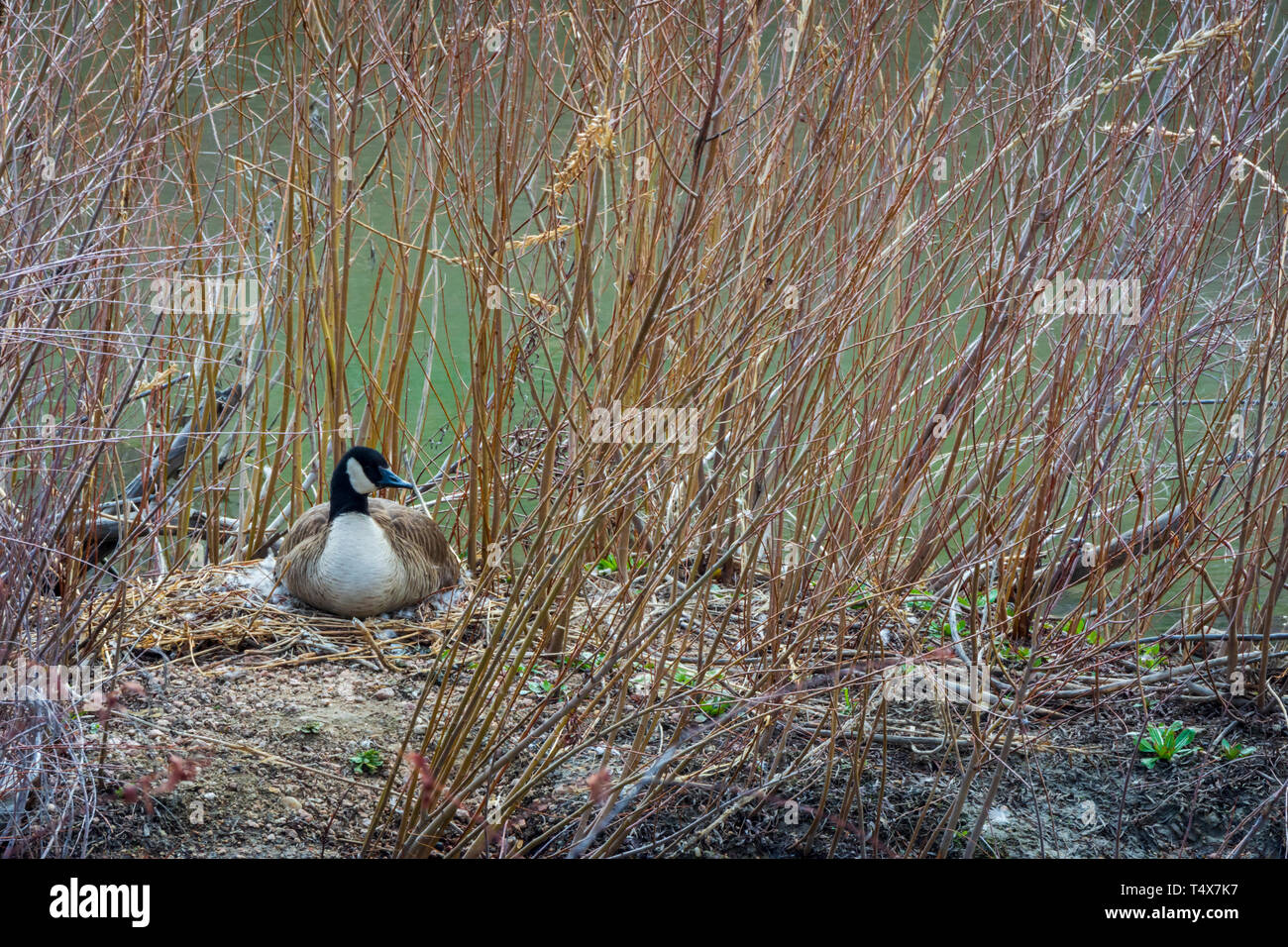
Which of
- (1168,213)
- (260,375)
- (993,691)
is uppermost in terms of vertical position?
(1168,213)

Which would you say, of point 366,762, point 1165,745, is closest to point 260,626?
point 366,762

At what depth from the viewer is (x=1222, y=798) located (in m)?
2.69

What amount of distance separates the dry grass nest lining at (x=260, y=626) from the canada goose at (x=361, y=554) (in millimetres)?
63

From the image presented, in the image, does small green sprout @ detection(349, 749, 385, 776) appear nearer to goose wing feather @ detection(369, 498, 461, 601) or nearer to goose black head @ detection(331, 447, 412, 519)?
goose wing feather @ detection(369, 498, 461, 601)

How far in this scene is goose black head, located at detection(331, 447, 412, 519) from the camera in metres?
3.36

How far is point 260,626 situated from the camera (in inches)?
129

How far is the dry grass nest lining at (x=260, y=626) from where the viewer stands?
307 centimetres

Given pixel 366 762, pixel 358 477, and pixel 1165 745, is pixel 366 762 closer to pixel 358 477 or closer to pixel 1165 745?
pixel 358 477

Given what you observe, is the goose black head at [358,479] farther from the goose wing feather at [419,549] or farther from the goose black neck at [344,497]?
the goose wing feather at [419,549]

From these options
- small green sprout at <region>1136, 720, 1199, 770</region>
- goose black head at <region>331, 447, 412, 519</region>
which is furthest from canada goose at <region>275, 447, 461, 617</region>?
small green sprout at <region>1136, 720, 1199, 770</region>

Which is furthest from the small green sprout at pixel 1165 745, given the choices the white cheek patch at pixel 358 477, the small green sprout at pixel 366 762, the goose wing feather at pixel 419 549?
the white cheek patch at pixel 358 477
